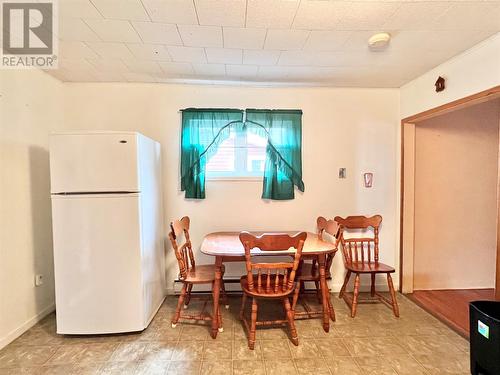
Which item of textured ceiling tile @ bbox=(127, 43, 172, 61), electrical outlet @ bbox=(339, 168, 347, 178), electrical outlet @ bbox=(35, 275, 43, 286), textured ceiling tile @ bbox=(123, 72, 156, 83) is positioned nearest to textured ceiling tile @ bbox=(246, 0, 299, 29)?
textured ceiling tile @ bbox=(127, 43, 172, 61)

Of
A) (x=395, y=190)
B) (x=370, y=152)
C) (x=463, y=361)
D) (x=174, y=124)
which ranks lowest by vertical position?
(x=463, y=361)

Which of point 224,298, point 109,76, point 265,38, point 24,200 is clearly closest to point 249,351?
point 224,298

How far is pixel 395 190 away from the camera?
122 inches

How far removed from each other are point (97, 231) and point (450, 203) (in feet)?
12.3

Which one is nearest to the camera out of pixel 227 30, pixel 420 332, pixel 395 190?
pixel 227 30

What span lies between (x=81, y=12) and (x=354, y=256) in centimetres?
322

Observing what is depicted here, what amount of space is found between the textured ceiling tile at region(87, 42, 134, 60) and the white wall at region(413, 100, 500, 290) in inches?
122

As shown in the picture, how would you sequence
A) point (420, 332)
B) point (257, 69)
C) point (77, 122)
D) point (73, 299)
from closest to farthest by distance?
point (73, 299), point (420, 332), point (257, 69), point (77, 122)

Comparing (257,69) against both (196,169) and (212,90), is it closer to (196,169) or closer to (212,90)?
(212,90)

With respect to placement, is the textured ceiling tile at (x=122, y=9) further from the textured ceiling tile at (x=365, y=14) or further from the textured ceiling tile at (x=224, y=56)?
the textured ceiling tile at (x=365, y=14)

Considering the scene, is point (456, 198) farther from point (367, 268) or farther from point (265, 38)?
point (265, 38)

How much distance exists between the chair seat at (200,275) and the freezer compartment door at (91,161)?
96 cm

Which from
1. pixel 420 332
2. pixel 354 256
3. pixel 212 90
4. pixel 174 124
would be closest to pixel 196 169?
pixel 174 124

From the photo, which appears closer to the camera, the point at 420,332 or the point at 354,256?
the point at 420,332
